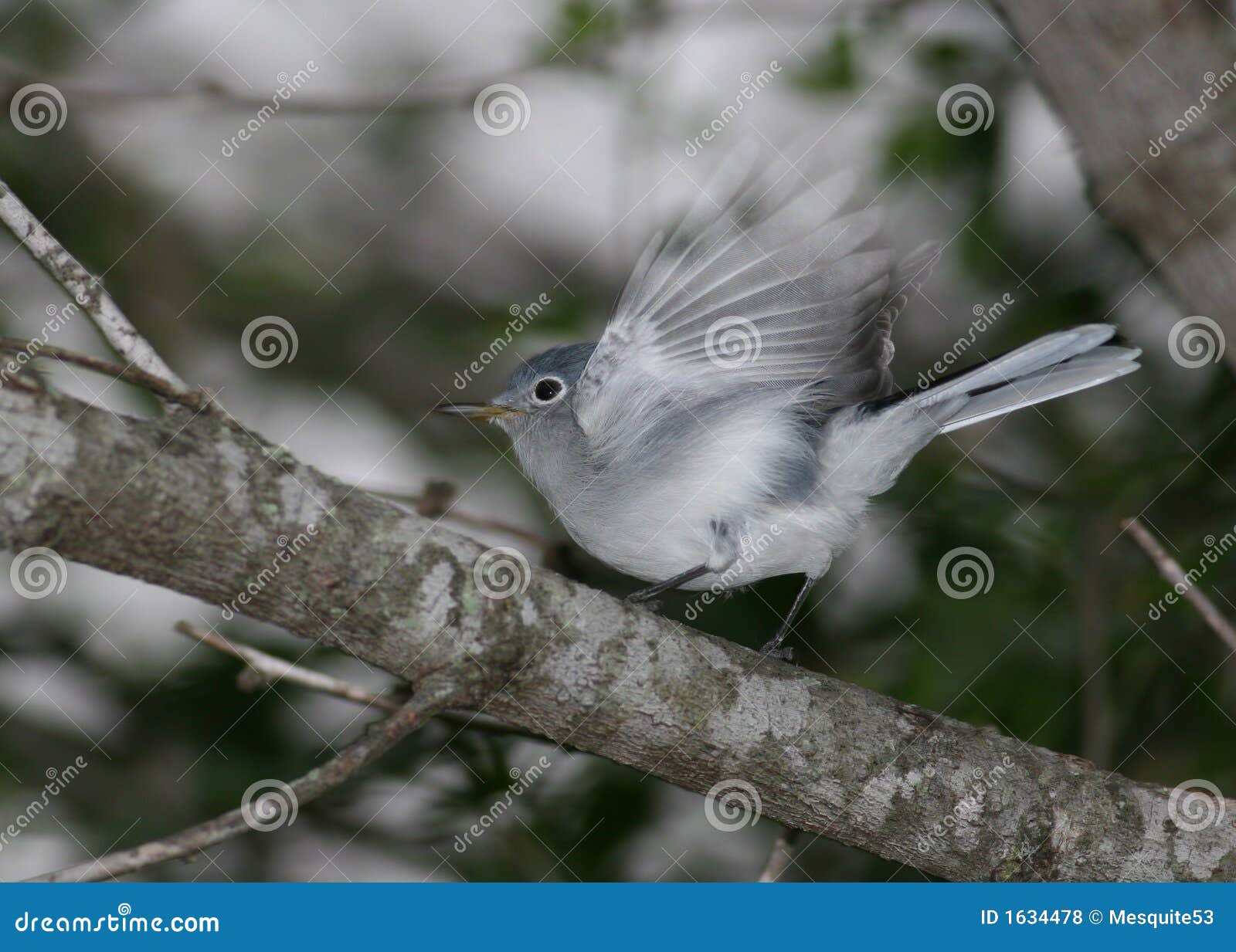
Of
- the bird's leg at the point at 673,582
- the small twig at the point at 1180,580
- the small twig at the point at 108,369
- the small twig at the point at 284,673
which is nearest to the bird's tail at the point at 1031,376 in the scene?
the small twig at the point at 1180,580

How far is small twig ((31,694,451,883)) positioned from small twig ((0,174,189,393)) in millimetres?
570

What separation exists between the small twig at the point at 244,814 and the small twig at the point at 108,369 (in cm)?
54

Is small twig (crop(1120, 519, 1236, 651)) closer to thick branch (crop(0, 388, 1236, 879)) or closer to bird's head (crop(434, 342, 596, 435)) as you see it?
thick branch (crop(0, 388, 1236, 879))

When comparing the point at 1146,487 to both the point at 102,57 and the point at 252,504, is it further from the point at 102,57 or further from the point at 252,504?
the point at 102,57

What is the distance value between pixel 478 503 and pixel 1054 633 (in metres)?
2.03

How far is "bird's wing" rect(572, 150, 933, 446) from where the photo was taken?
7.32ft

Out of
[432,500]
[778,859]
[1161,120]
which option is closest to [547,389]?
[432,500]

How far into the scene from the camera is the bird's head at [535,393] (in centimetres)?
282

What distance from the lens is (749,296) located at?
2314 mm

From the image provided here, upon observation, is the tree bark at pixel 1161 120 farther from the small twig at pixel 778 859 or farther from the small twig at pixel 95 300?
the small twig at pixel 95 300

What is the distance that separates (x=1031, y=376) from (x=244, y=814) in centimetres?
204

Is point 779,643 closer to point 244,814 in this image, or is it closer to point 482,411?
point 482,411

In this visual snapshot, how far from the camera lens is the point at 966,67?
346 cm

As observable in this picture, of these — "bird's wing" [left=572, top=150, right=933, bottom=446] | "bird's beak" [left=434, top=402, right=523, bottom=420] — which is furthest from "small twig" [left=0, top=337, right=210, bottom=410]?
"bird's beak" [left=434, top=402, right=523, bottom=420]
